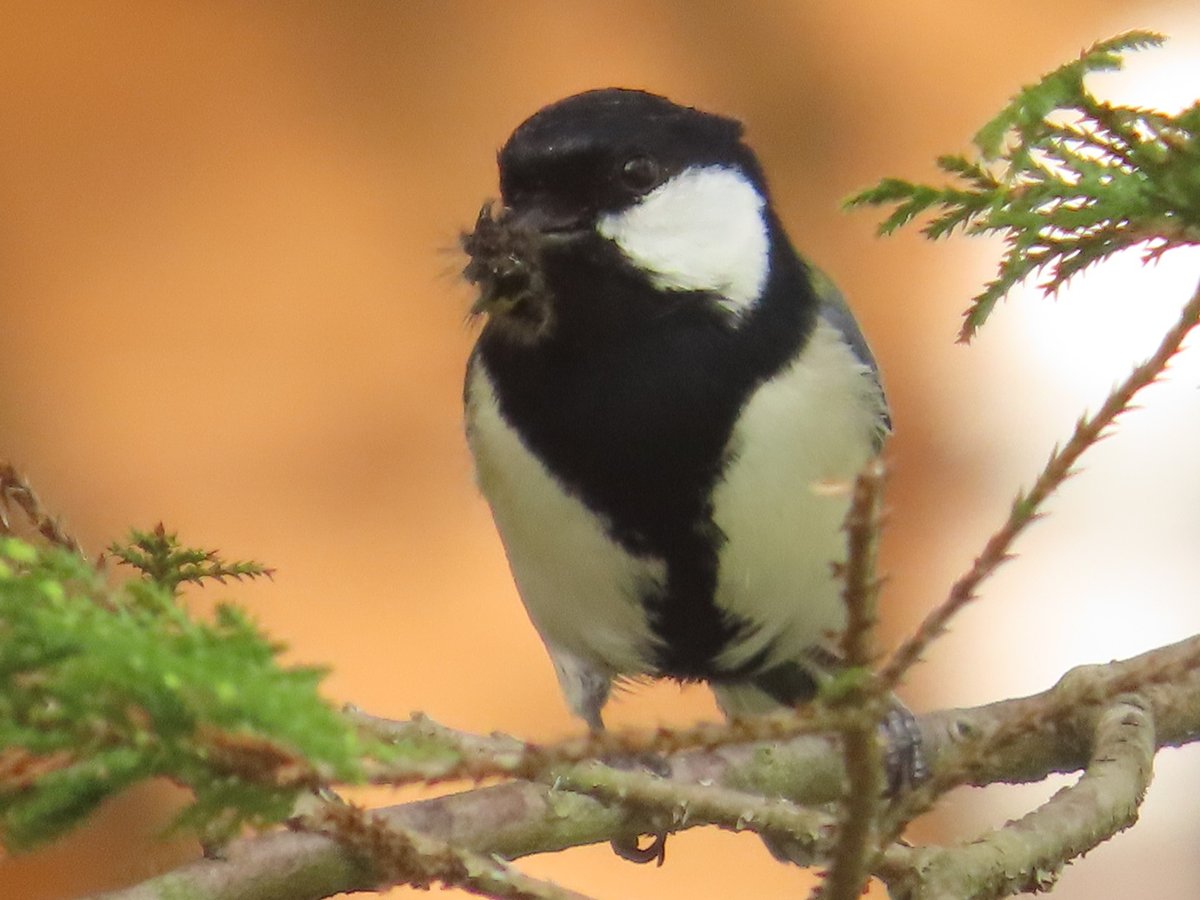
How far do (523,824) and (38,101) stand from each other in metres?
1.26

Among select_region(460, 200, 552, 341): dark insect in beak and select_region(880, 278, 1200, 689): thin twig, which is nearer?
select_region(880, 278, 1200, 689): thin twig

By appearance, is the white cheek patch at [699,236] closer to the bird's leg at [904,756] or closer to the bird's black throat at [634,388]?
the bird's black throat at [634,388]

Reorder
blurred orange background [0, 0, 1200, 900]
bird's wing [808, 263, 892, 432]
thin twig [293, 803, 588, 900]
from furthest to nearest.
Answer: blurred orange background [0, 0, 1200, 900] < bird's wing [808, 263, 892, 432] < thin twig [293, 803, 588, 900]

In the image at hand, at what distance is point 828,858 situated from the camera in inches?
13.3

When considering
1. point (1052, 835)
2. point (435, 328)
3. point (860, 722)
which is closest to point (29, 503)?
point (860, 722)

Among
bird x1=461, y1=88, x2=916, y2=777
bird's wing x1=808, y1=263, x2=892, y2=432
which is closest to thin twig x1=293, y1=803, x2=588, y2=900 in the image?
bird x1=461, y1=88, x2=916, y2=777

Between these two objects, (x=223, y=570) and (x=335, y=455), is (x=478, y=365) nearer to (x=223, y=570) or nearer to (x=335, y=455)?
(x=223, y=570)

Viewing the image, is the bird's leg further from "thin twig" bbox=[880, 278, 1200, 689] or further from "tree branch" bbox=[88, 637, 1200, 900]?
"thin twig" bbox=[880, 278, 1200, 689]

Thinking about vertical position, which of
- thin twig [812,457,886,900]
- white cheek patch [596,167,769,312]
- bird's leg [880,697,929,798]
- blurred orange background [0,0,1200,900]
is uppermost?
blurred orange background [0,0,1200,900]

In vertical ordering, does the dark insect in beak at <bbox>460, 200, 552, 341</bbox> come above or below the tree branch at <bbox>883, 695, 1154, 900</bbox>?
above

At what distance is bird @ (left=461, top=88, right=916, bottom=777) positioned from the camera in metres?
0.64

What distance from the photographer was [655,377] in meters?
0.65

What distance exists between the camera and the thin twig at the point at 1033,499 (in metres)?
0.27

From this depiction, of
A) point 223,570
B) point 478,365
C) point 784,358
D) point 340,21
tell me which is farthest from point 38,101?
point 223,570
